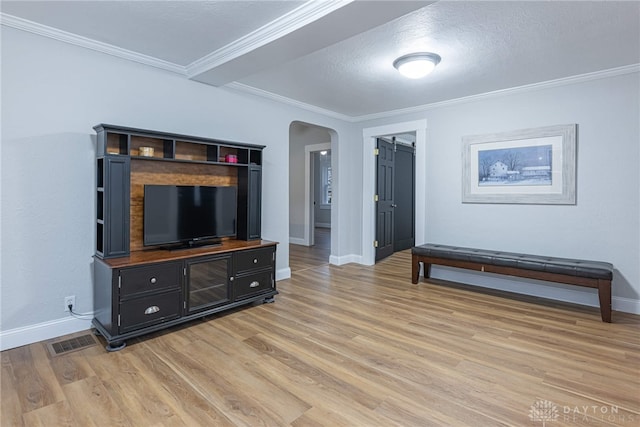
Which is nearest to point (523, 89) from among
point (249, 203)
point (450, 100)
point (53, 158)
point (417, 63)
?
point (450, 100)

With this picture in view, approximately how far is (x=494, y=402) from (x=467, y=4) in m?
2.52

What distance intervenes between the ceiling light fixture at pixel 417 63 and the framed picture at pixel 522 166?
158cm

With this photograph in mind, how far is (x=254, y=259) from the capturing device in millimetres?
3477

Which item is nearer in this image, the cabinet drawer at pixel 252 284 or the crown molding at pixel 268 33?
the crown molding at pixel 268 33

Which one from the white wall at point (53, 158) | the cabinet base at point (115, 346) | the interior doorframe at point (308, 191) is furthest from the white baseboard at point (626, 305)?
the interior doorframe at point (308, 191)

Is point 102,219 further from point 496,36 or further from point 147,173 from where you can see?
point 496,36

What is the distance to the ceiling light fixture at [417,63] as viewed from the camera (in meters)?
3.02

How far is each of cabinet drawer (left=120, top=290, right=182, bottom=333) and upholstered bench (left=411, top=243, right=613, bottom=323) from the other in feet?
9.63

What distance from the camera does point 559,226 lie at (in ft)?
12.4

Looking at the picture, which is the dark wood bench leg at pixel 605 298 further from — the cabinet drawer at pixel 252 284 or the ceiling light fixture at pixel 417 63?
the cabinet drawer at pixel 252 284

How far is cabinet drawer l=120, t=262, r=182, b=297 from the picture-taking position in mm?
2562

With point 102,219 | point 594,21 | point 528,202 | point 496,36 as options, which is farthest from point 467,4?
point 102,219

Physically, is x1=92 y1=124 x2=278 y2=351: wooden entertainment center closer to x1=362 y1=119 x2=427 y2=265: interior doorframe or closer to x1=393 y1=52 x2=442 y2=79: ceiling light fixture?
x1=393 y1=52 x2=442 y2=79: ceiling light fixture

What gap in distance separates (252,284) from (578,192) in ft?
12.0
